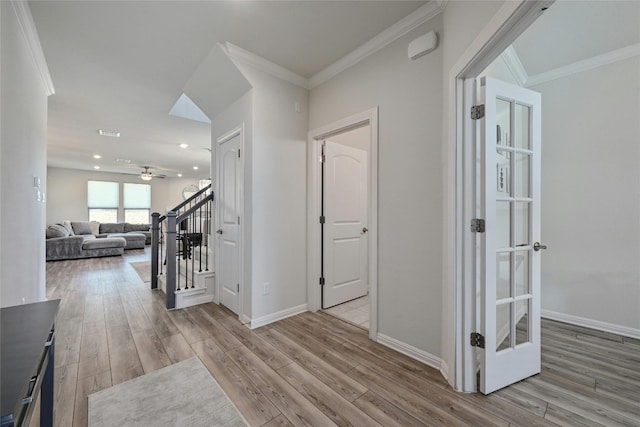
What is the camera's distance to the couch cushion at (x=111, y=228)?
8719 millimetres

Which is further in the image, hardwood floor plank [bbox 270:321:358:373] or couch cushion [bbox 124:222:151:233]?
couch cushion [bbox 124:222:151:233]

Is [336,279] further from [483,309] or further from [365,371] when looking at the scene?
[483,309]

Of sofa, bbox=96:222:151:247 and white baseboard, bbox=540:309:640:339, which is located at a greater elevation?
sofa, bbox=96:222:151:247

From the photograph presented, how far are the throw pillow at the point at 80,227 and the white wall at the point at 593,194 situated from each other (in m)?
11.1

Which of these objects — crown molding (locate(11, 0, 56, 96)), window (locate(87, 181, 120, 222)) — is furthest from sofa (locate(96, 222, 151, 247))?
crown molding (locate(11, 0, 56, 96))

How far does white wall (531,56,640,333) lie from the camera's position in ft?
7.91

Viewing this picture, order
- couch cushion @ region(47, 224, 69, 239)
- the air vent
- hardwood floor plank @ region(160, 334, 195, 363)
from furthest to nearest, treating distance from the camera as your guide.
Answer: couch cushion @ region(47, 224, 69, 239) < the air vent < hardwood floor plank @ region(160, 334, 195, 363)

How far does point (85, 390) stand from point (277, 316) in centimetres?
151

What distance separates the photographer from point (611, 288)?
2496 millimetres

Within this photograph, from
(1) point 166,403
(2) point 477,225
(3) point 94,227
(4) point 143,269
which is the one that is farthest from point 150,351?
(3) point 94,227

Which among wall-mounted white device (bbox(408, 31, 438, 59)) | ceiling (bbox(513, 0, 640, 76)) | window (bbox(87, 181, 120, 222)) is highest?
ceiling (bbox(513, 0, 640, 76))

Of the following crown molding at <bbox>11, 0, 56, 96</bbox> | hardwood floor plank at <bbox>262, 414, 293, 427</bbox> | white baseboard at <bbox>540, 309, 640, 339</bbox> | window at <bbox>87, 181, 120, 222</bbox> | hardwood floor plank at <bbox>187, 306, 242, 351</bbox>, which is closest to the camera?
hardwood floor plank at <bbox>262, 414, 293, 427</bbox>

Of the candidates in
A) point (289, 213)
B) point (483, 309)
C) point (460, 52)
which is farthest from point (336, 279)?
point (460, 52)

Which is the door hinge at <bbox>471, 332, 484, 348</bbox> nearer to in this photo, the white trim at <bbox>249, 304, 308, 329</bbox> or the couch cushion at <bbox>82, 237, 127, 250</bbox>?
the white trim at <bbox>249, 304, 308, 329</bbox>
